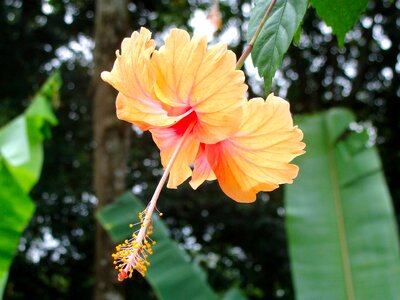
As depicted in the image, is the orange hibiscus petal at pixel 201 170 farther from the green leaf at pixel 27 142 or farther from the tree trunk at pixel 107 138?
the tree trunk at pixel 107 138

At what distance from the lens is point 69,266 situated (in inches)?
168

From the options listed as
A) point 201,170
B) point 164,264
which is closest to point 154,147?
point 164,264

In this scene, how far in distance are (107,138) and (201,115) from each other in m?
2.33

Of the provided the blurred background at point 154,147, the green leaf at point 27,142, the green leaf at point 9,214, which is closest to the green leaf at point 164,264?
the green leaf at point 27,142

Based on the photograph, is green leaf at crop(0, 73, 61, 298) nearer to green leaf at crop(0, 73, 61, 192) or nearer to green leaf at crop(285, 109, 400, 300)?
green leaf at crop(0, 73, 61, 192)

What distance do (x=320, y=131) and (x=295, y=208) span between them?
14.3 inches

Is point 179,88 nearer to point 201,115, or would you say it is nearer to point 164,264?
point 201,115

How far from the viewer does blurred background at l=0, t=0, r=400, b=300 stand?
4.15 m

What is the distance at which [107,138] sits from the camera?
2.78 meters

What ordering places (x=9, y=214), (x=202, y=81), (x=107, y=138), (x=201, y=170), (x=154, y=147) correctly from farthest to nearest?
(x=154, y=147)
(x=107, y=138)
(x=9, y=214)
(x=201, y=170)
(x=202, y=81)

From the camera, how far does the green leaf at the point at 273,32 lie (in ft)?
1.51

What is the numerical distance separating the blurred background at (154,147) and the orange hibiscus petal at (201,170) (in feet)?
11.3

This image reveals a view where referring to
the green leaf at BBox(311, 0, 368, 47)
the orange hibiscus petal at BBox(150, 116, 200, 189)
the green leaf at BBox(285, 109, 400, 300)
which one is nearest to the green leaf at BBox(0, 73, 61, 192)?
the green leaf at BBox(285, 109, 400, 300)

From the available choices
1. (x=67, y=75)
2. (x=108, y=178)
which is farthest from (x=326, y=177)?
(x=67, y=75)
